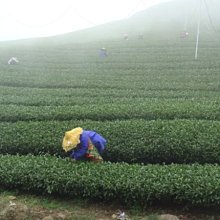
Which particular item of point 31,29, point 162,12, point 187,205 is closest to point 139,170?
point 187,205

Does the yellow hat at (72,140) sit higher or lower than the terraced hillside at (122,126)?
higher

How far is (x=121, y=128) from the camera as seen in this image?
14.0 meters

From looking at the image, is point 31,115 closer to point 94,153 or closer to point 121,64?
point 94,153

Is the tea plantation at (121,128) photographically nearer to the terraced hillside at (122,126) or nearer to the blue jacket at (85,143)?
the terraced hillside at (122,126)

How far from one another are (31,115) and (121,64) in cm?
1679

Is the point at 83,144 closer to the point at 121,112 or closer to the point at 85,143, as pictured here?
the point at 85,143

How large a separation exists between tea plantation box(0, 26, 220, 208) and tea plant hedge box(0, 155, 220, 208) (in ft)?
0.08

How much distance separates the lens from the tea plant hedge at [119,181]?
9773mm

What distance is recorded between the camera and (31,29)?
3169 inches

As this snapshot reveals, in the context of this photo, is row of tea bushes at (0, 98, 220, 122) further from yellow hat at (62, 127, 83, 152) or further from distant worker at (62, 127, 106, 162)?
yellow hat at (62, 127, 83, 152)

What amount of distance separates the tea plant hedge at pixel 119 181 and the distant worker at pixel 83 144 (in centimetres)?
35

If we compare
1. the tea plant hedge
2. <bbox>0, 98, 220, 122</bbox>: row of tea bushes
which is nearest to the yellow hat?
the tea plant hedge

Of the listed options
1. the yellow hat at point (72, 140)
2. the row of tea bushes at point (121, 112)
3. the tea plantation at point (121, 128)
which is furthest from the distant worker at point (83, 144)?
the row of tea bushes at point (121, 112)

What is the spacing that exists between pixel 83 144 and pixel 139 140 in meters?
2.46
